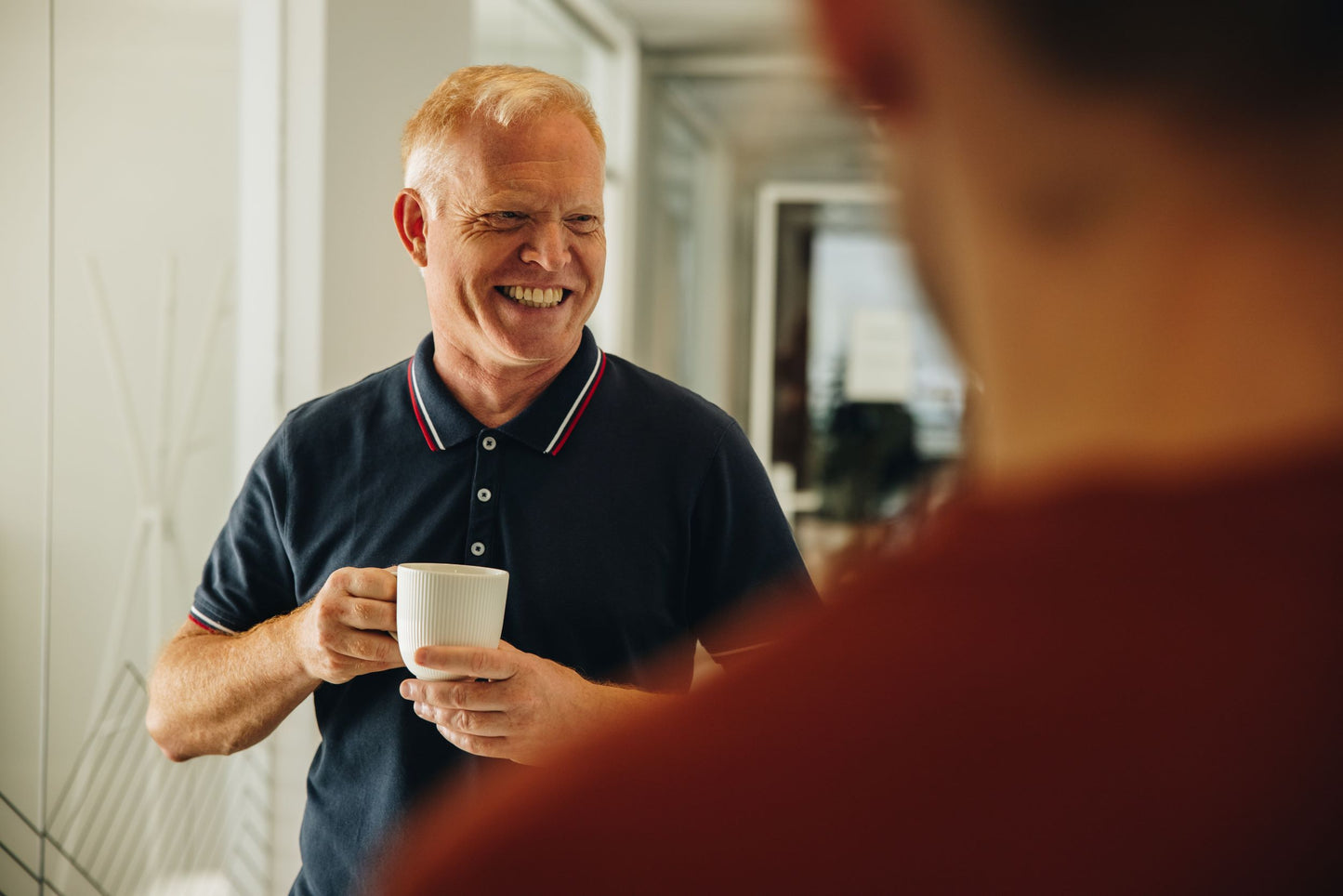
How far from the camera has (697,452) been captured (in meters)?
1.33

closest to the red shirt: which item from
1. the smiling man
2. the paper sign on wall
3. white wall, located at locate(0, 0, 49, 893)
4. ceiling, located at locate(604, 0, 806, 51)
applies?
the smiling man

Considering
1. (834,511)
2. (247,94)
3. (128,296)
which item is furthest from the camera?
(834,511)

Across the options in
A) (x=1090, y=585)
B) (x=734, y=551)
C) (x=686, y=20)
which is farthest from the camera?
(x=686, y=20)

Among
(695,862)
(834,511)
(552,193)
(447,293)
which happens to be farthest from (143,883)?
(834,511)

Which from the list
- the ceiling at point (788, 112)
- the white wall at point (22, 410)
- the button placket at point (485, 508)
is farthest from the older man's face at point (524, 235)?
the white wall at point (22, 410)

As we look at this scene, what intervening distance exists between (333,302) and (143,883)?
3.93ft

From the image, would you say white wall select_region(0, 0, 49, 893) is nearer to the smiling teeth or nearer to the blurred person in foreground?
the smiling teeth

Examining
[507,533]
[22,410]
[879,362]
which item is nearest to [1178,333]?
[507,533]

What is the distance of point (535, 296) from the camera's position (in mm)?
1373

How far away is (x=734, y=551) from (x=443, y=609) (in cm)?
35

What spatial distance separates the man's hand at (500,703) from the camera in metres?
1.06

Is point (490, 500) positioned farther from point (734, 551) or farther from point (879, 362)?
point (879, 362)

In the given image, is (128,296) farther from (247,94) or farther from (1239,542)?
(1239,542)

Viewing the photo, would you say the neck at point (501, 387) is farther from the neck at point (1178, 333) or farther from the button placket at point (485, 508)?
the neck at point (1178, 333)
